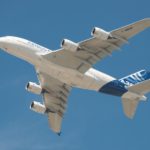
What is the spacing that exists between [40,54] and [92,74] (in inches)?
292

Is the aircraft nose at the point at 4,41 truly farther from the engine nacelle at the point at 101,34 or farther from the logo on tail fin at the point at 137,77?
the logo on tail fin at the point at 137,77

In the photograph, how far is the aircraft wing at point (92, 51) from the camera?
8319cm

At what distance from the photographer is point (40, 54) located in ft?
293

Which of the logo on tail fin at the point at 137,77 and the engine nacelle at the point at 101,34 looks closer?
the engine nacelle at the point at 101,34

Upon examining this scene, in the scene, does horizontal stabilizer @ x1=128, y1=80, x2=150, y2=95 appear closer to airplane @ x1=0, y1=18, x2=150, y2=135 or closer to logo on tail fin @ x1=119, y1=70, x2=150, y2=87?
airplane @ x1=0, y1=18, x2=150, y2=135

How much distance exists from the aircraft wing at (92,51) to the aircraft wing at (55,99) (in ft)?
25.9

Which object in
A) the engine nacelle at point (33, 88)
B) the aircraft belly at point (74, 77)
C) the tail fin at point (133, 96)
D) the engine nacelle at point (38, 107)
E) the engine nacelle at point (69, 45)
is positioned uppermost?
the engine nacelle at point (69, 45)

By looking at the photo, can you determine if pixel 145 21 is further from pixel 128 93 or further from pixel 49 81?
pixel 49 81

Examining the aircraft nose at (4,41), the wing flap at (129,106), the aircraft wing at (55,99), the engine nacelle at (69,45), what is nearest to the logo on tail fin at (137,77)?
the wing flap at (129,106)

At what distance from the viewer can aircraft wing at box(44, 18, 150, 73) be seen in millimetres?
83188

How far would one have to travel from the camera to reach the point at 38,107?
9900cm

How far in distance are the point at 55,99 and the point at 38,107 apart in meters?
2.66

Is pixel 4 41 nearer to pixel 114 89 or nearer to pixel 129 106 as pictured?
pixel 114 89

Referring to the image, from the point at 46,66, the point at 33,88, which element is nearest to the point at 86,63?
the point at 46,66
